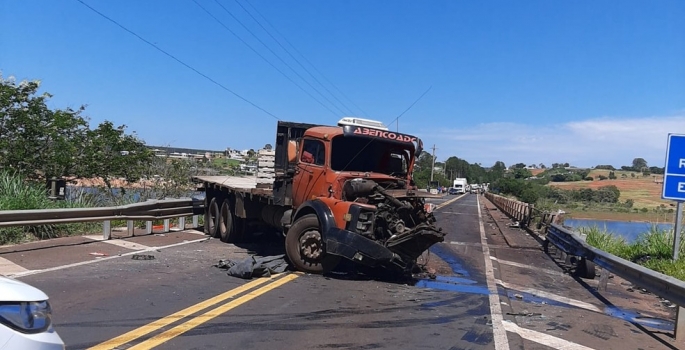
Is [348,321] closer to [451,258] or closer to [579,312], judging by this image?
[579,312]

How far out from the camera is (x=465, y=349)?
6332mm

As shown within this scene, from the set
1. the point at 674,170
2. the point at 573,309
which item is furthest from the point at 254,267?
the point at 674,170

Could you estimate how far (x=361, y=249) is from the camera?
9.60 m

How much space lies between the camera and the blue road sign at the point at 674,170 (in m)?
12.0

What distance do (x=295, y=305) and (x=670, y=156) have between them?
846 cm

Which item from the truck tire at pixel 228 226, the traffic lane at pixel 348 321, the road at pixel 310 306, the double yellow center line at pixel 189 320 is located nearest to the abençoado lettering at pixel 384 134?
the road at pixel 310 306

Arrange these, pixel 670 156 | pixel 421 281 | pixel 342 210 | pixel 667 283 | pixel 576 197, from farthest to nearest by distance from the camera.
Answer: pixel 576 197 → pixel 670 156 → pixel 421 281 → pixel 342 210 → pixel 667 283

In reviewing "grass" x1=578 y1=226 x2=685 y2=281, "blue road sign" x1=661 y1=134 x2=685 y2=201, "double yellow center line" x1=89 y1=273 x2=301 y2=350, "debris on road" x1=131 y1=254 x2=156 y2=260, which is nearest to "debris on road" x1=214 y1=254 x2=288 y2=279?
"double yellow center line" x1=89 y1=273 x2=301 y2=350

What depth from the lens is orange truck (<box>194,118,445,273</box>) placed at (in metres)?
9.78

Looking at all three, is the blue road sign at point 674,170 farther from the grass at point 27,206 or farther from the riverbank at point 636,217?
the grass at point 27,206

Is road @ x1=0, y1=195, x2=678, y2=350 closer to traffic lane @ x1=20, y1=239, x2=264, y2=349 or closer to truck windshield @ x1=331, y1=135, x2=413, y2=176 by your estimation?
traffic lane @ x1=20, y1=239, x2=264, y2=349

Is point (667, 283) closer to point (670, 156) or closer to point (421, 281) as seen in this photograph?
point (421, 281)

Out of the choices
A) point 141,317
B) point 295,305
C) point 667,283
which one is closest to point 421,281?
point 295,305

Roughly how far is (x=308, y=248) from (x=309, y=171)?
1.58 metres
